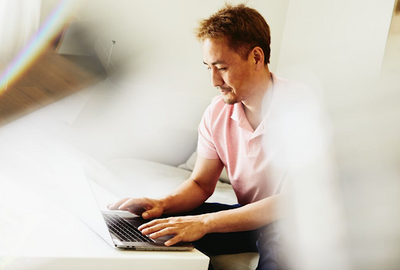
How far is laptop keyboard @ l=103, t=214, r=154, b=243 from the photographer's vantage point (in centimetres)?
79

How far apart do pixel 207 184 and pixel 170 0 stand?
5.23 ft

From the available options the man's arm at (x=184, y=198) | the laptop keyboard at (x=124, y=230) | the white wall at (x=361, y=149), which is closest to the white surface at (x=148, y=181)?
the man's arm at (x=184, y=198)

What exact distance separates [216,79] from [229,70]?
Result: 5cm

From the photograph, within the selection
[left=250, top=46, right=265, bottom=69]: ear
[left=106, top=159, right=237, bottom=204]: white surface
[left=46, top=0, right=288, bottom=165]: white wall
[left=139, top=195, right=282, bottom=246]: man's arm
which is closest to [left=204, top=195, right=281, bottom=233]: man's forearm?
[left=139, top=195, right=282, bottom=246]: man's arm

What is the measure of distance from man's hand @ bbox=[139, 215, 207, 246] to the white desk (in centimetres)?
4

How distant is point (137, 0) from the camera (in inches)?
98.4

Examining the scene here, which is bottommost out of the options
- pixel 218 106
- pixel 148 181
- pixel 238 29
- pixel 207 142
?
pixel 148 181

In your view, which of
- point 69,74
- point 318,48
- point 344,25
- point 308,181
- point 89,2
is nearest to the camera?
point 308,181

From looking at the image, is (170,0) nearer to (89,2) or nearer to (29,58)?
(89,2)

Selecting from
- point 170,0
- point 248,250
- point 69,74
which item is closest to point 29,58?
point 69,74

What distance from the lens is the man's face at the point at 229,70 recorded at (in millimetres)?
1168

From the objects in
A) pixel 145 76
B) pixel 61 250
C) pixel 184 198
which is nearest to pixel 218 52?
pixel 184 198

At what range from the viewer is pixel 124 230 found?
0.84m

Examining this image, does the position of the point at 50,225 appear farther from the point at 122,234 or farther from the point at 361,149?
the point at 361,149
